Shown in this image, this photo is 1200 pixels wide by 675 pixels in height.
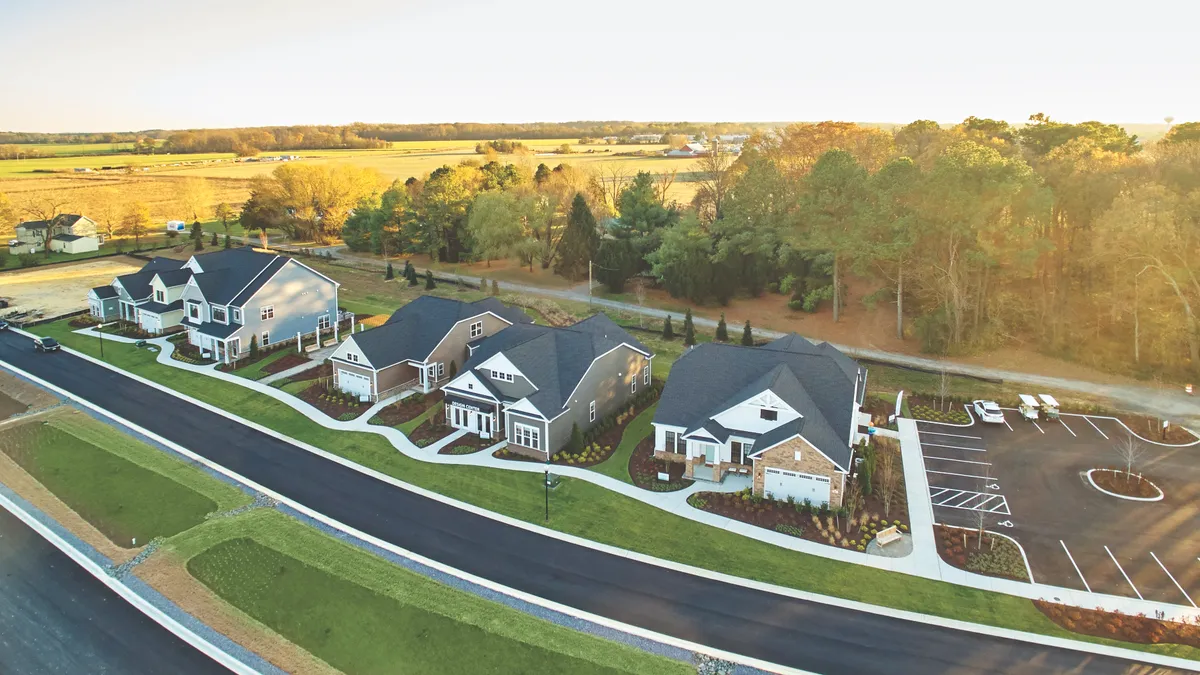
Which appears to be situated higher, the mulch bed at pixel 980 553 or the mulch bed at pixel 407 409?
the mulch bed at pixel 407 409

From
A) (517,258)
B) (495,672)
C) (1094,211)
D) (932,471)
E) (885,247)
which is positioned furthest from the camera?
(517,258)

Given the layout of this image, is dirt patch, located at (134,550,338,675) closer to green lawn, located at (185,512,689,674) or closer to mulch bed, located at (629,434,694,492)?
green lawn, located at (185,512,689,674)

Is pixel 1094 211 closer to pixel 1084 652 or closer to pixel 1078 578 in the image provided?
pixel 1078 578

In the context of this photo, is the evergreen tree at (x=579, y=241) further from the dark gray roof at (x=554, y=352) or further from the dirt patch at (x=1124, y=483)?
the dirt patch at (x=1124, y=483)

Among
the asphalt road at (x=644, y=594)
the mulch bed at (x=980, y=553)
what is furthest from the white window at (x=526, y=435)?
the mulch bed at (x=980, y=553)

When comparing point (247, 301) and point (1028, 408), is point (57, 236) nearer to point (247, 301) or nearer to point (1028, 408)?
point (247, 301)

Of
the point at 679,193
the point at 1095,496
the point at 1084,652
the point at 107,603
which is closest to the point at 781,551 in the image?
the point at 1084,652
